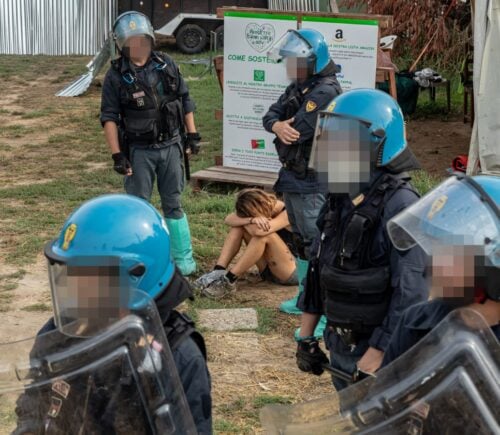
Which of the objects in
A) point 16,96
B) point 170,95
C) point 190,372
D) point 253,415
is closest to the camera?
point 190,372

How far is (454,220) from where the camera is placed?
226 centimetres

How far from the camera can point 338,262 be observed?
358 centimetres

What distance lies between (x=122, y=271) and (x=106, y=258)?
0.06 metres

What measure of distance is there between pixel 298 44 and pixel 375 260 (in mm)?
2702

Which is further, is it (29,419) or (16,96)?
(16,96)

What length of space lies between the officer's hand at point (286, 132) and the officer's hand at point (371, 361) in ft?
8.93

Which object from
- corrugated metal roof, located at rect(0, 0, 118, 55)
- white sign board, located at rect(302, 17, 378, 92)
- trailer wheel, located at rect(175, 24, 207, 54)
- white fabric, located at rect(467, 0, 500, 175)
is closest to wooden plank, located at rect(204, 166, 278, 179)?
white sign board, located at rect(302, 17, 378, 92)

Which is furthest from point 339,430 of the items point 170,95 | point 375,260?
point 170,95

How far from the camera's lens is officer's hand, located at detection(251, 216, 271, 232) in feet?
23.3

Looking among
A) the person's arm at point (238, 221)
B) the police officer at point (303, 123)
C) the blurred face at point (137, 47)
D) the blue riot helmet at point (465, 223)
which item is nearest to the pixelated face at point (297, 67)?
the police officer at point (303, 123)

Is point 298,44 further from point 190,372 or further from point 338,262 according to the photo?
point 190,372

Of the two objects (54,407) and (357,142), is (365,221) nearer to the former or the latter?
(357,142)

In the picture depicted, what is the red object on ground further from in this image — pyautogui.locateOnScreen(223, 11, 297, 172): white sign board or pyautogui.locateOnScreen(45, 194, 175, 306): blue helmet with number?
pyautogui.locateOnScreen(45, 194, 175, 306): blue helmet with number

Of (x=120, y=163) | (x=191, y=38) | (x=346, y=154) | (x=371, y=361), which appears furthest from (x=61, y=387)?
(x=191, y=38)
